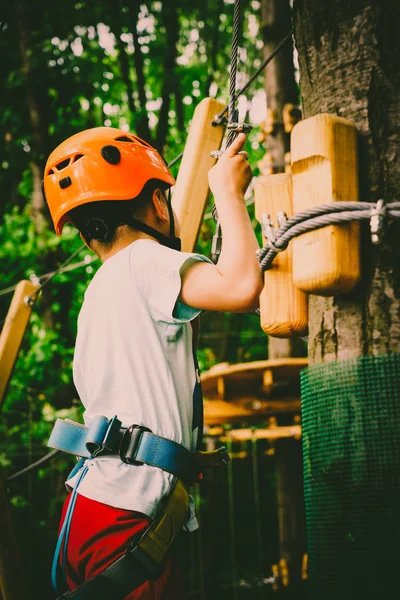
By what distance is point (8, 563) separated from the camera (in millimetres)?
2574

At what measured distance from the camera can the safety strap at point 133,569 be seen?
1.69m

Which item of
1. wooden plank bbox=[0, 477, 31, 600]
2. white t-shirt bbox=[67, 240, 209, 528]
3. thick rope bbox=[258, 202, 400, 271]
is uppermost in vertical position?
thick rope bbox=[258, 202, 400, 271]

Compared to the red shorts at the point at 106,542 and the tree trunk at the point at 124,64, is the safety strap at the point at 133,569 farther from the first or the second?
the tree trunk at the point at 124,64

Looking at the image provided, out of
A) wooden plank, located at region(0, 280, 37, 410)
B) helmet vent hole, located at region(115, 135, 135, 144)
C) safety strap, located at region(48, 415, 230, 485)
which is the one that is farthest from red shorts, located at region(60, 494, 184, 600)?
wooden plank, located at region(0, 280, 37, 410)

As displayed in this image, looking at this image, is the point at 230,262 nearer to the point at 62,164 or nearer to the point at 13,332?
the point at 62,164

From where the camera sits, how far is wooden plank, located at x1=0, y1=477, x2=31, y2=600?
2.53 meters

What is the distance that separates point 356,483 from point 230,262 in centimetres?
60

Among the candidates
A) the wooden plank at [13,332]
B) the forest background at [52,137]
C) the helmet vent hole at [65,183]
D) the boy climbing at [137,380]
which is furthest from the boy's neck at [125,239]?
the forest background at [52,137]

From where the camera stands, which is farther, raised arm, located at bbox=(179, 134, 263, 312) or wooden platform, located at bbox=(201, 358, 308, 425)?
wooden platform, located at bbox=(201, 358, 308, 425)

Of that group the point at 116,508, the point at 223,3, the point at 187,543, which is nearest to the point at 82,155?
the point at 116,508

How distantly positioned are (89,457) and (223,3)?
1137 centimetres

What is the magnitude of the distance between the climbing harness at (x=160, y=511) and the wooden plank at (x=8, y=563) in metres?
0.80

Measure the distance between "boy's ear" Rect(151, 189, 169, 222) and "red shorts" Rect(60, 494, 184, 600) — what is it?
89 centimetres

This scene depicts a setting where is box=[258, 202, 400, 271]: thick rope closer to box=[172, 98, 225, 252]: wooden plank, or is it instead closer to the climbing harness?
the climbing harness
